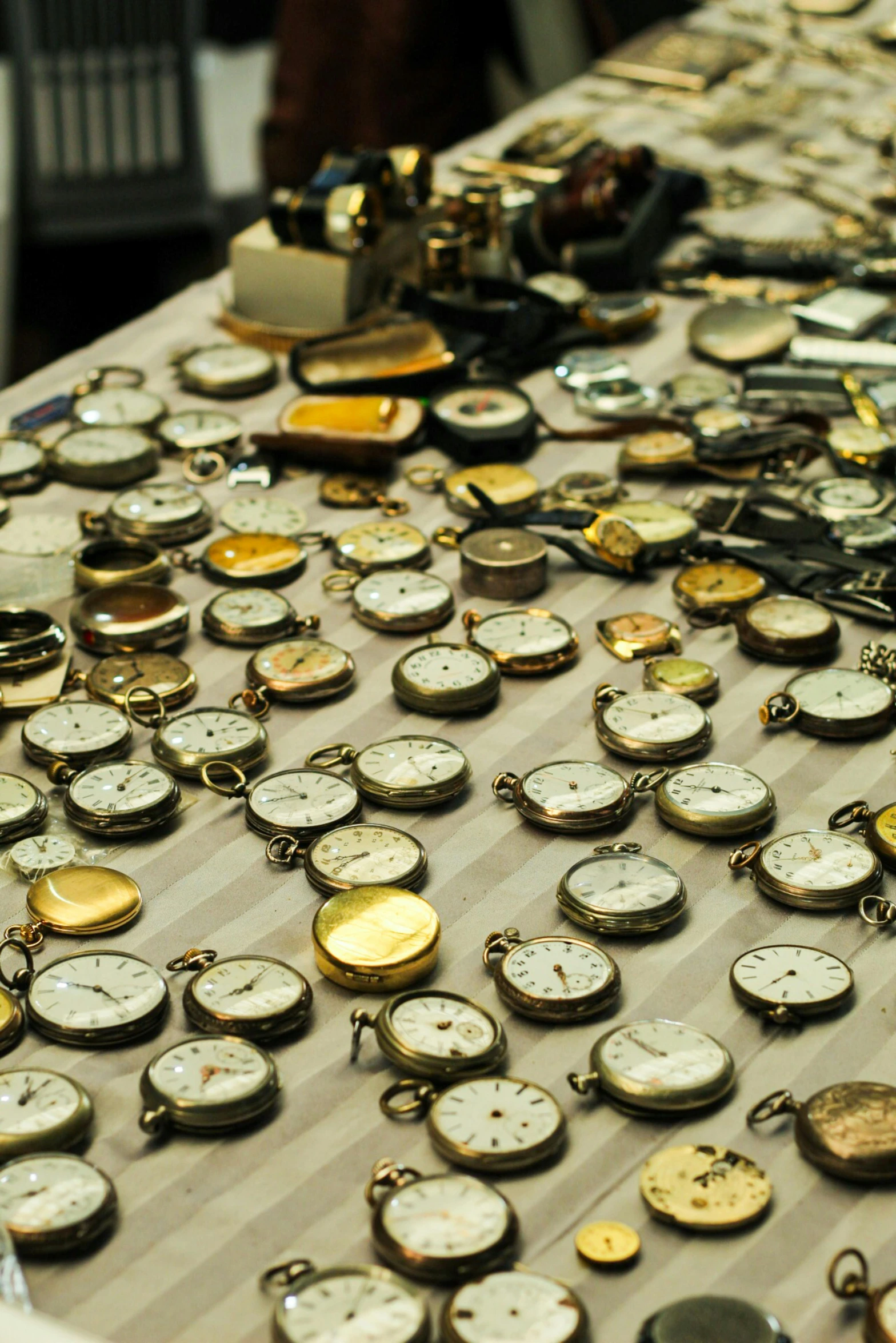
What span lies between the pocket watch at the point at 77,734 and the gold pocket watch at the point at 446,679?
366 millimetres

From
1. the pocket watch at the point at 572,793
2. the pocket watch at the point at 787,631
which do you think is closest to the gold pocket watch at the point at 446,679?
the pocket watch at the point at 572,793

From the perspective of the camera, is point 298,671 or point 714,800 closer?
point 714,800

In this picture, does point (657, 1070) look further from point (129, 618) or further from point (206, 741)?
point (129, 618)

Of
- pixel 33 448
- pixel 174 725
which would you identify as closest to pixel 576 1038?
pixel 174 725

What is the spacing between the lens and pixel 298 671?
1925mm

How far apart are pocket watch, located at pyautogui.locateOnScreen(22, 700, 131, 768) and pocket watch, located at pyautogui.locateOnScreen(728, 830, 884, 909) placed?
762 millimetres

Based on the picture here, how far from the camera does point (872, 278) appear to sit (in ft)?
9.93

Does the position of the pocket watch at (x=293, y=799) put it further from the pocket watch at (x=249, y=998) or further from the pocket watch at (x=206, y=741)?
the pocket watch at (x=249, y=998)

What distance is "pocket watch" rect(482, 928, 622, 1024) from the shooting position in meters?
1.40

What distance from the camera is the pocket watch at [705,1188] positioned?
3.89 ft

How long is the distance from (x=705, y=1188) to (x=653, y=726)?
697 mm

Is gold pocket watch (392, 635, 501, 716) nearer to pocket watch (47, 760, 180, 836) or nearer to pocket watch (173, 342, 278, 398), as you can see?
pocket watch (47, 760, 180, 836)

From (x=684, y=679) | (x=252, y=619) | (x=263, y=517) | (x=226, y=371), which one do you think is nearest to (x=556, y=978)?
(x=684, y=679)

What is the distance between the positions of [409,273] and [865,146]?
4.78ft
